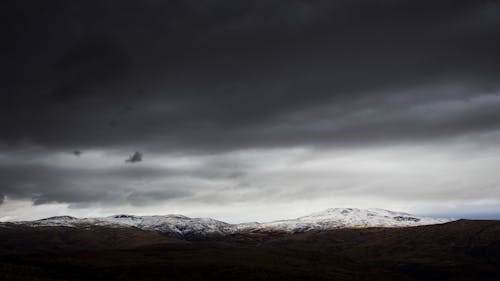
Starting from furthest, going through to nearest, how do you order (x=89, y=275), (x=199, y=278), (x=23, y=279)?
(x=199, y=278)
(x=89, y=275)
(x=23, y=279)

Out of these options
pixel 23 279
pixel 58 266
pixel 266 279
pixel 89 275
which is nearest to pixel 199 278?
pixel 266 279

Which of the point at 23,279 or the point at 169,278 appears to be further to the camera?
the point at 169,278

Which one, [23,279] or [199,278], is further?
[199,278]

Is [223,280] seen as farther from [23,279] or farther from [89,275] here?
[23,279]

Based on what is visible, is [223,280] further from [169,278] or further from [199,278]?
[169,278]

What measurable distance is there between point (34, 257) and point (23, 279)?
308 ft

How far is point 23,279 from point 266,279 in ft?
363

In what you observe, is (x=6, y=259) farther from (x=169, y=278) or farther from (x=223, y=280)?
(x=223, y=280)

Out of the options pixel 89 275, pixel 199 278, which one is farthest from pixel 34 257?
pixel 199 278

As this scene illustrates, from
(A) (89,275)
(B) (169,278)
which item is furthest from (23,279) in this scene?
Result: (B) (169,278)

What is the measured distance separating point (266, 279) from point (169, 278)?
4239 cm

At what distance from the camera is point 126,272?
197 metres

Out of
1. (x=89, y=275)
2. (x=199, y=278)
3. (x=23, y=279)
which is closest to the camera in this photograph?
(x=23, y=279)

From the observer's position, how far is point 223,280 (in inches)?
7731
